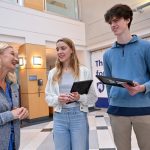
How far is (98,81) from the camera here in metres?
7.43

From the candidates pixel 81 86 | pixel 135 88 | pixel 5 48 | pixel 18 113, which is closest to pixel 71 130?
pixel 81 86

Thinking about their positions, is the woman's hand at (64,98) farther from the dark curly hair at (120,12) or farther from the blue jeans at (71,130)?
the dark curly hair at (120,12)

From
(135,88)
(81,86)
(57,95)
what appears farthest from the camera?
(57,95)

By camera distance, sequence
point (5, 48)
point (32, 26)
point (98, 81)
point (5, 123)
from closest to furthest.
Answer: point (5, 123) < point (5, 48) < point (32, 26) < point (98, 81)

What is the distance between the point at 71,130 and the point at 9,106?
0.54 metres

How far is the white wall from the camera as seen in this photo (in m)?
5.58

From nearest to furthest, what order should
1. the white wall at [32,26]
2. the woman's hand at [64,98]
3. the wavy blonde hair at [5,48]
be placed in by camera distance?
the wavy blonde hair at [5,48] → the woman's hand at [64,98] → the white wall at [32,26]

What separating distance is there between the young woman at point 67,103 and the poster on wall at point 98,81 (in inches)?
212

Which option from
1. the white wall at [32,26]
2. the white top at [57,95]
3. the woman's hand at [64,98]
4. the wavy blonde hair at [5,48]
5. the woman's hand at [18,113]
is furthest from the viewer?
the white wall at [32,26]

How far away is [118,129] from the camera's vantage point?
4.70 ft

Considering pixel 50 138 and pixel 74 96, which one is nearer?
pixel 74 96

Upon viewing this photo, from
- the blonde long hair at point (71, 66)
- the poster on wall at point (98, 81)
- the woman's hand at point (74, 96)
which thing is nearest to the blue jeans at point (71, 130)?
the woman's hand at point (74, 96)

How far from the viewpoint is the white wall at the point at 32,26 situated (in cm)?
558

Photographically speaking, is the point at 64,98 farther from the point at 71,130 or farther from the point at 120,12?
the point at 120,12
